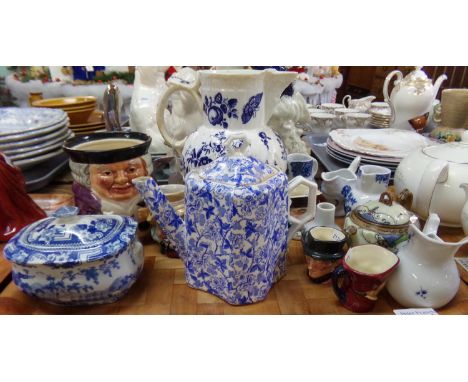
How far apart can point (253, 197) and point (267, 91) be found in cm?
29

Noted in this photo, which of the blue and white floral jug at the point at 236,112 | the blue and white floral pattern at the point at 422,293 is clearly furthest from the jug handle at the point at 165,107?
the blue and white floral pattern at the point at 422,293

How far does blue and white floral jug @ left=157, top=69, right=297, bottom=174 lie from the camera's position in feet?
2.15

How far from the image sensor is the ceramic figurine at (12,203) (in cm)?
70

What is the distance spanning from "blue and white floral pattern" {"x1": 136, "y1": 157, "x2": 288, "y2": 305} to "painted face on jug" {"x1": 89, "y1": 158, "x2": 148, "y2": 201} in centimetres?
12

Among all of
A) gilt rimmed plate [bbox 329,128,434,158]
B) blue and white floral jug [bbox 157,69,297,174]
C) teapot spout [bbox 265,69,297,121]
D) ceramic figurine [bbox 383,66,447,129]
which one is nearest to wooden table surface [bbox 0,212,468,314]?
blue and white floral jug [bbox 157,69,297,174]

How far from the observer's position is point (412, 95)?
1271mm

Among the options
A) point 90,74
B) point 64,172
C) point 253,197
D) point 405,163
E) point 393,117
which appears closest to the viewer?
point 253,197

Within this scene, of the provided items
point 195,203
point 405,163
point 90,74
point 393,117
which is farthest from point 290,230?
point 90,74

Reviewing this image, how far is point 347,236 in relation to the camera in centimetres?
68

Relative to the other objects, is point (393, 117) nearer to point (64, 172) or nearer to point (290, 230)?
point (290, 230)

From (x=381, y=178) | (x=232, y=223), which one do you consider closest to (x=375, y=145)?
(x=381, y=178)

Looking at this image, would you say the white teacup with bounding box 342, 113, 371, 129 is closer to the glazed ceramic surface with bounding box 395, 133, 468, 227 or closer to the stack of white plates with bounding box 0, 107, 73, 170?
the glazed ceramic surface with bounding box 395, 133, 468, 227

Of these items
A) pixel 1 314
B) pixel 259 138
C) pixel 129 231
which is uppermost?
pixel 259 138

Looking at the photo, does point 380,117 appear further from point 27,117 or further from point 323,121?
point 27,117
